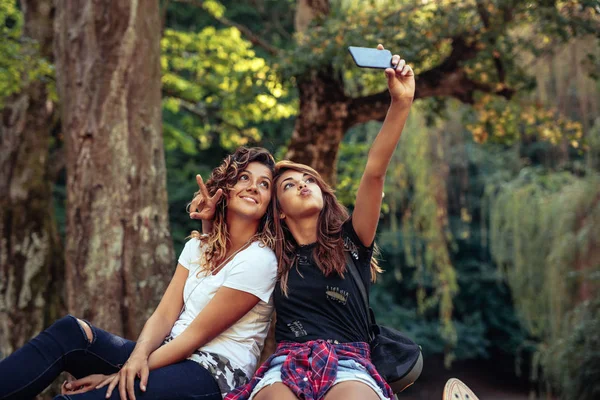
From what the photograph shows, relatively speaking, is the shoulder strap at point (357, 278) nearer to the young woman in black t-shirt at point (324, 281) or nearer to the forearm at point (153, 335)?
the young woman in black t-shirt at point (324, 281)

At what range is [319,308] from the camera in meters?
2.71

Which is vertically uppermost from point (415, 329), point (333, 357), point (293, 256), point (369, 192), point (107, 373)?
point (369, 192)

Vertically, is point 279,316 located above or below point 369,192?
below

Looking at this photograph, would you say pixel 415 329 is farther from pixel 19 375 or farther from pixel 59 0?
pixel 19 375

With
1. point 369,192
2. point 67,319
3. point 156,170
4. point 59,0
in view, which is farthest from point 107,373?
point 59,0

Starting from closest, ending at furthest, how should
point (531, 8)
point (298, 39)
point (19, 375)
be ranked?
point (19, 375) < point (531, 8) < point (298, 39)

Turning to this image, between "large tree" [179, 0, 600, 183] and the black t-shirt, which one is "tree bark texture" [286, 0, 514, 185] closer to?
"large tree" [179, 0, 600, 183]

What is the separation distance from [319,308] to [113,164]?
2376 mm

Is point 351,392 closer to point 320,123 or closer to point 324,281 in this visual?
point 324,281

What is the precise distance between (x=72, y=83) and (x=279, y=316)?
2.77m

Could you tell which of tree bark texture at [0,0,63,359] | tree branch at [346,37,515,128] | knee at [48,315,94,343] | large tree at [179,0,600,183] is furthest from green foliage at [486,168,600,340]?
knee at [48,315,94,343]

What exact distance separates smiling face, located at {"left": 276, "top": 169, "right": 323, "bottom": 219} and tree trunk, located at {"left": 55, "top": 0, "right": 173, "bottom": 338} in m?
1.92

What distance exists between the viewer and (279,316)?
2.76 meters

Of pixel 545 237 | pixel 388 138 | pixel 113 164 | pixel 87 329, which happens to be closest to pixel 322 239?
pixel 388 138
